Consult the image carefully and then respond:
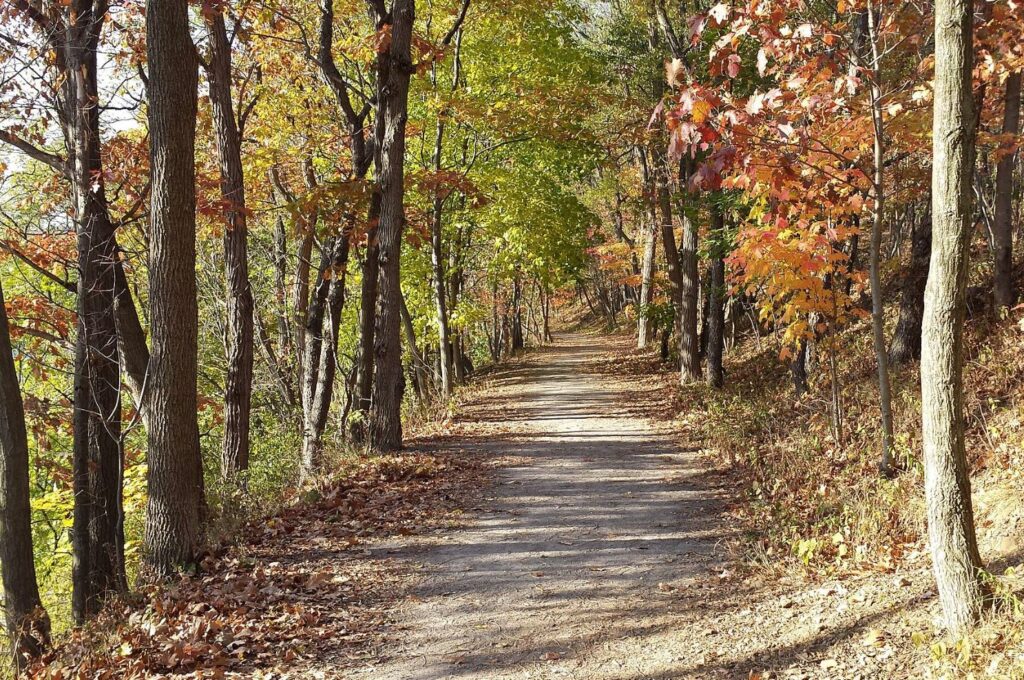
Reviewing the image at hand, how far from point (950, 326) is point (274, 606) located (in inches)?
209

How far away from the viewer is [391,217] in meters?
10.4

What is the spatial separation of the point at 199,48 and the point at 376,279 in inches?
183

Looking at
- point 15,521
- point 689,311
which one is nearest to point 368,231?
point 15,521

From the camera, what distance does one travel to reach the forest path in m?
5.07

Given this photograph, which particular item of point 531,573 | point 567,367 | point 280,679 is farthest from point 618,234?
point 280,679

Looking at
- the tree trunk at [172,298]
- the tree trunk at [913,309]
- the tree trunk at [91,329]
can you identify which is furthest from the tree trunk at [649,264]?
the tree trunk at [172,298]

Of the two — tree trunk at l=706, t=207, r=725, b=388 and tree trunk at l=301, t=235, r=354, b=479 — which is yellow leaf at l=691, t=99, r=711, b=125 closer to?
tree trunk at l=301, t=235, r=354, b=479

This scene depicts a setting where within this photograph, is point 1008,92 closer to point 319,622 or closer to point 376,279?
point 376,279

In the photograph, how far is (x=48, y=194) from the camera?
1216cm

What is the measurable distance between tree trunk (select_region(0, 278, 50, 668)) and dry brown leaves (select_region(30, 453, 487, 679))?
1.35 metres

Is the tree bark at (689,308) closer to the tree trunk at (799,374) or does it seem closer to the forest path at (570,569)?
the tree trunk at (799,374)

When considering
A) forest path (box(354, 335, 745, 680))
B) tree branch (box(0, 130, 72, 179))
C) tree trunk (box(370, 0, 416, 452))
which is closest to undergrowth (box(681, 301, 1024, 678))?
forest path (box(354, 335, 745, 680))

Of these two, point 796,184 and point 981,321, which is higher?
point 796,184

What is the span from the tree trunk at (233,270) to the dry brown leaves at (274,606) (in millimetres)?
2479
